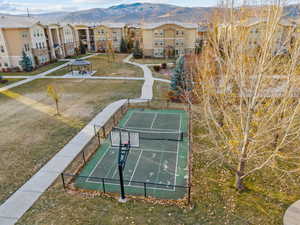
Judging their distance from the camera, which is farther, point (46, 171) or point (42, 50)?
point (42, 50)

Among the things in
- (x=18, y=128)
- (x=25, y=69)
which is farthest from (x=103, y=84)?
(x=25, y=69)

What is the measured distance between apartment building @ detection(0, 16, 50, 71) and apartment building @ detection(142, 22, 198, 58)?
23.2 meters

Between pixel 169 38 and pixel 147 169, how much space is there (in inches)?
1723

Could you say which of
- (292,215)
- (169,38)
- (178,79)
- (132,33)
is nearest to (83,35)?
(132,33)

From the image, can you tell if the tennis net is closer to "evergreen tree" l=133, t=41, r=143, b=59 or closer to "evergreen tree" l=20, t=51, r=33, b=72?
"evergreen tree" l=20, t=51, r=33, b=72

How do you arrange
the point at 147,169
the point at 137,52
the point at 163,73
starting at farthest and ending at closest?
the point at 137,52, the point at 163,73, the point at 147,169

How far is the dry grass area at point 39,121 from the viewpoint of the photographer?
42.7ft

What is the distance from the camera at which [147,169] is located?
12648 mm

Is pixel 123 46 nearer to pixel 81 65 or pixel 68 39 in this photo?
pixel 68 39

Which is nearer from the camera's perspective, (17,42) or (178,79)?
(178,79)

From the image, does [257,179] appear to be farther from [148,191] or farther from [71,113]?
[71,113]

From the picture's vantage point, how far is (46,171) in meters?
12.5

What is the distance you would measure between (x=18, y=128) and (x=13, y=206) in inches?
376

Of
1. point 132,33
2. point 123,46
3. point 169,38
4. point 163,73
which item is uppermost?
point 132,33
